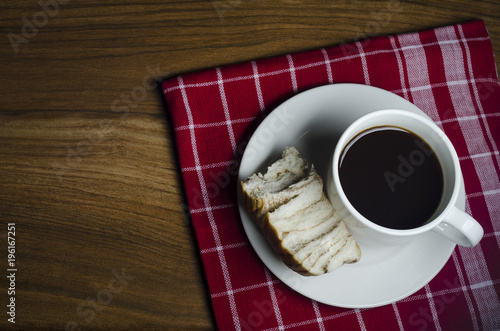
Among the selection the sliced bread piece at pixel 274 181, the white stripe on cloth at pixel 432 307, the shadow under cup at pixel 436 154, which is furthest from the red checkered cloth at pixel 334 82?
the shadow under cup at pixel 436 154

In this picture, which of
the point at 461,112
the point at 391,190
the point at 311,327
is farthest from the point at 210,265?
the point at 461,112

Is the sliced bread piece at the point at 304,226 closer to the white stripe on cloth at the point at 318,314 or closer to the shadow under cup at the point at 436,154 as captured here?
the shadow under cup at the point at 436,154

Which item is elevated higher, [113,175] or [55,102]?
[55,102]

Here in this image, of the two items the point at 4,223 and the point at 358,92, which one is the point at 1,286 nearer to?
the point at 4,223

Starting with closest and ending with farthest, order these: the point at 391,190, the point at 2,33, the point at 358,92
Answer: the point at 391,190, the point at 358,92, the point at 2,33

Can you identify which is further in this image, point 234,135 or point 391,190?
point 234,135

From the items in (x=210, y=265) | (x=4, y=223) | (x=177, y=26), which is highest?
(x=177, y=26)
